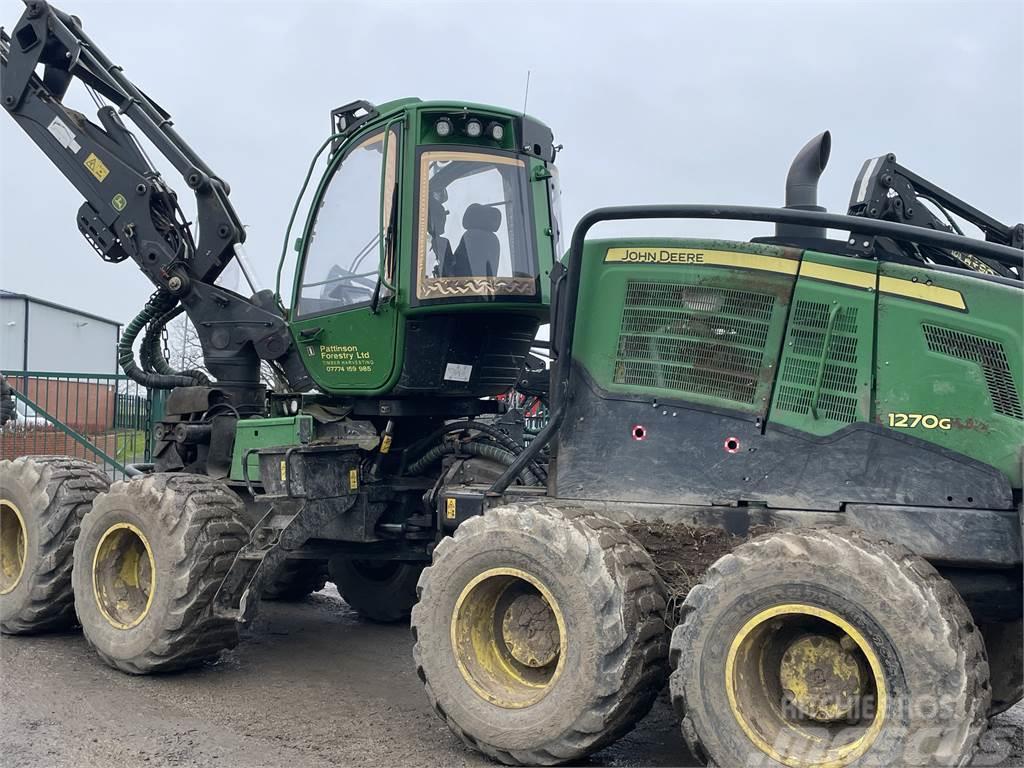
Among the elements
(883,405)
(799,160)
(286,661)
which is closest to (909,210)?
(799,160)

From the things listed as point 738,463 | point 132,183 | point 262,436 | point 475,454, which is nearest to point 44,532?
point 262,436

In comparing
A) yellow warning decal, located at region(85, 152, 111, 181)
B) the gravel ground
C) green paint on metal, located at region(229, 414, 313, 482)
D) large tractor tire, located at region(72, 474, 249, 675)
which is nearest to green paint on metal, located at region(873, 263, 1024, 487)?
the gravel ground

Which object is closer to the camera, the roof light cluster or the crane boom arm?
the roof light cluster

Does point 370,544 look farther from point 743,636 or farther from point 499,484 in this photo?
point 743,636

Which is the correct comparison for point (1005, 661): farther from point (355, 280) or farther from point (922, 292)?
point (355, 280)

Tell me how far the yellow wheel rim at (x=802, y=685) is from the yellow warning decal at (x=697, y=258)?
5.08ft

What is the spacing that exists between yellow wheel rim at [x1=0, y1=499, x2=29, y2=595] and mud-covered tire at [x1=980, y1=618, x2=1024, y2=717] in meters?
6.30

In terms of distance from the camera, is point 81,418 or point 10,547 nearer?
point 10,547

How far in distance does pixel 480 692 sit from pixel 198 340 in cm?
398

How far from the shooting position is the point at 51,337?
38156 millimetres

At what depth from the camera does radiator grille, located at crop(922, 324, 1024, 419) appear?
4.23m

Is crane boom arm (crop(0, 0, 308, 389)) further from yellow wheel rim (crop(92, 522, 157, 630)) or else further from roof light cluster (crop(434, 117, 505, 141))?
roof light cluster (crop(434, 117, 505, 141))

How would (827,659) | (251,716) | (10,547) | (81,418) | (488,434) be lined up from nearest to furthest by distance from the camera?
(827,659), (251,716), (488,434), (10,547), (81,418)

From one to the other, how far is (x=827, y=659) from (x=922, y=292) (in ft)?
5.21
